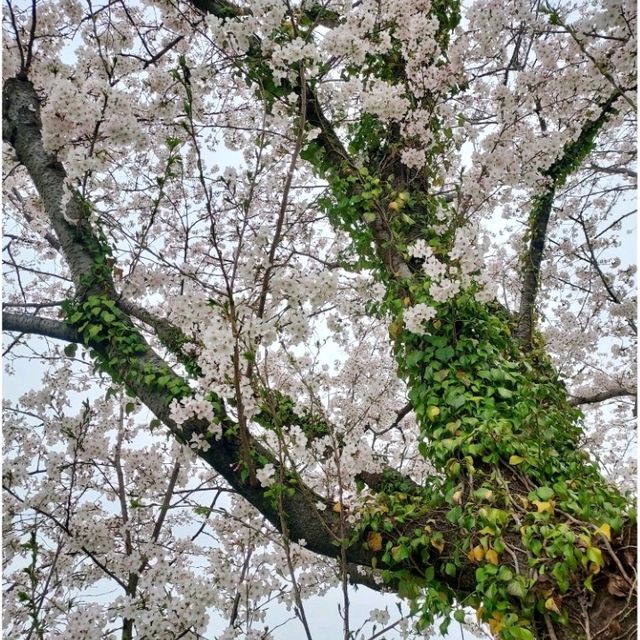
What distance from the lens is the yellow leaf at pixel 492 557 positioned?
182cm

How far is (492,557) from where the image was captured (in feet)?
6.00

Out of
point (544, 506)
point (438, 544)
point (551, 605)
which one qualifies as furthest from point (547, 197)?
point (551, 605)

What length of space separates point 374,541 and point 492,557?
1.79 ft

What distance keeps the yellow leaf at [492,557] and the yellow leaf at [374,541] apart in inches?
19.7

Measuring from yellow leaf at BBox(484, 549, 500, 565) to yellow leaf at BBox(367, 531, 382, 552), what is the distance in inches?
19.7

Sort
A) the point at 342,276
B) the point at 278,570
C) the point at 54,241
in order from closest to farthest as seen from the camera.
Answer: the point at 278,570, the point at 342,276, the point at 54,241

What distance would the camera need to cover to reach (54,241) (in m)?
4.20

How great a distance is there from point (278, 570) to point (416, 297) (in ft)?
5.24

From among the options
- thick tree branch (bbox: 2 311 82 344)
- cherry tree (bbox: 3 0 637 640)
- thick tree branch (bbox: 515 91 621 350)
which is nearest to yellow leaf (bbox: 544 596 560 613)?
cherry tree (bbox: 3 0 637 640)

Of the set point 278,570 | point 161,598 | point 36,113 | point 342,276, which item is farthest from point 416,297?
point 36,113

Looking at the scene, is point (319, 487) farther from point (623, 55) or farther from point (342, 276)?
point (623, 55)

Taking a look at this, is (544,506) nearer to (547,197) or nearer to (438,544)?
(438,544)

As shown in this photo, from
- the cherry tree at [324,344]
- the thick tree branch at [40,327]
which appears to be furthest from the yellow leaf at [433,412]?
the thick tree branch at [40,327]

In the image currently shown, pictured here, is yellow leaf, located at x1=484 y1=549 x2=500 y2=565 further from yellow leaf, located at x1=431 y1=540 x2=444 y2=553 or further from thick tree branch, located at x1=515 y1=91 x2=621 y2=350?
thick tree branch, located at x1=515 y1=91 x2=621 y2=350
